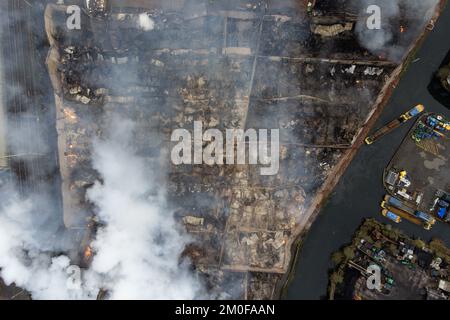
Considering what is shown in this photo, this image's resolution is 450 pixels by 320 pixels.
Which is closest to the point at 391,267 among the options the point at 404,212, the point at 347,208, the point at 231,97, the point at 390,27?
the point at 404,212

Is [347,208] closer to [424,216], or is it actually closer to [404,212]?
[404,212]

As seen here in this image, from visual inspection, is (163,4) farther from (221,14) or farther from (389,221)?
(389,221)

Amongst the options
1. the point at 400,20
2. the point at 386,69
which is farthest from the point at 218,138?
the point at 400,20

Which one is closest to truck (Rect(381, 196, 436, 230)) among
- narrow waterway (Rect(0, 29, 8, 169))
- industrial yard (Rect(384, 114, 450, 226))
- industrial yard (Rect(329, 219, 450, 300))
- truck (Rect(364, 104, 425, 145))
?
industrial yard (Rect(384, 114, 450, 226))

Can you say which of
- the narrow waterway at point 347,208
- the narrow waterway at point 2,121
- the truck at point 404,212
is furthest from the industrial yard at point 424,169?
the narrow waterway at point 2,121

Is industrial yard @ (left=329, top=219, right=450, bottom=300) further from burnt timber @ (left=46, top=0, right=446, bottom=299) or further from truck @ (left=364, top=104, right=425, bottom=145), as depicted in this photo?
truck @ (left=364, top=104, right=425, bottom=145)
